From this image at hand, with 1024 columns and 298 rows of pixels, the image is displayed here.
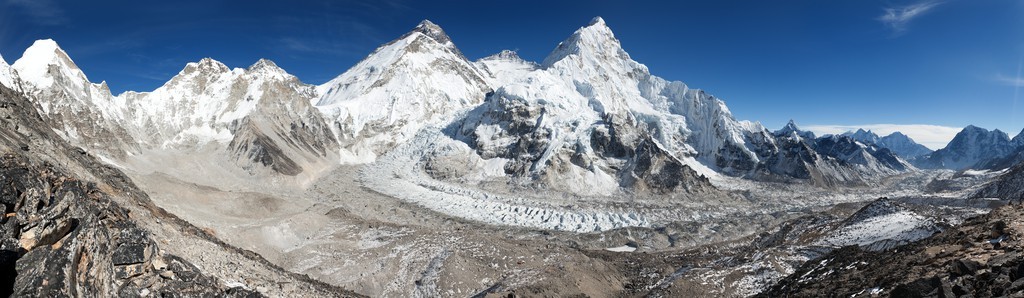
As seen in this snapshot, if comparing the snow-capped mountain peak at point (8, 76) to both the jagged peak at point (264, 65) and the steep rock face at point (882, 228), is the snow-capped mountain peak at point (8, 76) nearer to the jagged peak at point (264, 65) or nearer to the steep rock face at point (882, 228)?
the jagged peak at point (264, 65)

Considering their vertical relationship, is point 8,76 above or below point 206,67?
below

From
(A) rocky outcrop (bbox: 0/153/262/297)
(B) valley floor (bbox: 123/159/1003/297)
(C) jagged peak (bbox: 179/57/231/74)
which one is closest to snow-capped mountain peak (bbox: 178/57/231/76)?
(C) jagged peak (bbox: 179/57/231/74)

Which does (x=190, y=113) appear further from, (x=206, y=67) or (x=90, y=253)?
(x=90, y=253)

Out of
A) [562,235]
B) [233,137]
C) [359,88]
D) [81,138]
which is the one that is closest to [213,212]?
[562,235]

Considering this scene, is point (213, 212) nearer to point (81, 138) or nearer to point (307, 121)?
point (81, 138)

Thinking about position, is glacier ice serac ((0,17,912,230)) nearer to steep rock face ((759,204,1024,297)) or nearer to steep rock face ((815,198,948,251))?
steep rock face ((815,198,948,251))

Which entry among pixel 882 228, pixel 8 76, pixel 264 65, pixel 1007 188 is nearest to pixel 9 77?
pixel 8 76

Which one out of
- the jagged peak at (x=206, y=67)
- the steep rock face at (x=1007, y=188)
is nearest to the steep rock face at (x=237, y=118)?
the jagged peak at (x=206, y=67)
